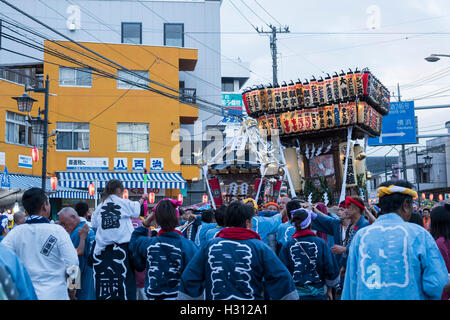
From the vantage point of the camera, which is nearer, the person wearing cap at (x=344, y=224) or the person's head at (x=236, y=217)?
the person's head at (x=236, y=217)

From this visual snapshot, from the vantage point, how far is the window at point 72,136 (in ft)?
96.6

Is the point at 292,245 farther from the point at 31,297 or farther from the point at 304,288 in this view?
the point at 31,297

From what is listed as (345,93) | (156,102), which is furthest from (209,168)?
(156,102)

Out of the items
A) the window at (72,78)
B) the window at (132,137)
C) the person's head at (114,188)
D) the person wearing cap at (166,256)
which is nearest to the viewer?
the person wearing cap at (166,256)

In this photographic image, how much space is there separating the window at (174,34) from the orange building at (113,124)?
512 centimetres

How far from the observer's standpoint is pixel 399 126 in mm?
26500

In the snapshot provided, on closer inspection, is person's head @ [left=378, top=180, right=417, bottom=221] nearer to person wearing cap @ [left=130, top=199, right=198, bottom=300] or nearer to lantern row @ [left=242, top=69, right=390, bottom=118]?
person wearing cap @ [left=130, top=199, right=198, bottom=300]

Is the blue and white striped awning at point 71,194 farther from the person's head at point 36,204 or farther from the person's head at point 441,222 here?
the person's head at point 441,222

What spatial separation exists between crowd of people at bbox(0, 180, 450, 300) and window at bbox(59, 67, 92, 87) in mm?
24302

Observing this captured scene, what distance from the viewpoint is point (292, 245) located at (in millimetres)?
5805

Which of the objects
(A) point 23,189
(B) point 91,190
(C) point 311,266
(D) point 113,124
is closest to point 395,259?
(C) point 311,266

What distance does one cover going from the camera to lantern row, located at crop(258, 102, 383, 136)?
1595 centimetres

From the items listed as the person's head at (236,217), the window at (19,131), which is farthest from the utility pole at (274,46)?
the person's head at (236,217)

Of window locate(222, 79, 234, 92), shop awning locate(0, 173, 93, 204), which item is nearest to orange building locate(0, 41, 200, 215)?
shop awning locate(0, 173, 93, 204)
